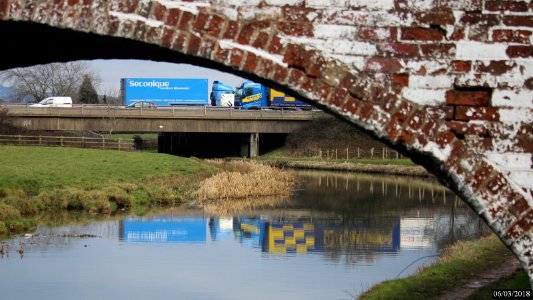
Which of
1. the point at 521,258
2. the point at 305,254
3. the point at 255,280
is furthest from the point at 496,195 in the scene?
the point at 305,254

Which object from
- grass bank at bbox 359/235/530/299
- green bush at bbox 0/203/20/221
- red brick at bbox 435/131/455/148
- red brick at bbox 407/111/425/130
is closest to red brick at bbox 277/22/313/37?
red brick at bbox 407/111/425/130

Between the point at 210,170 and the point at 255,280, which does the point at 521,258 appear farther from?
the point at 210,170

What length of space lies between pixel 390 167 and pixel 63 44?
42.2 metres

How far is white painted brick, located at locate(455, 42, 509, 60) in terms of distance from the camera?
5.89m

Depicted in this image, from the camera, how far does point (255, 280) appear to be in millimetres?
18656

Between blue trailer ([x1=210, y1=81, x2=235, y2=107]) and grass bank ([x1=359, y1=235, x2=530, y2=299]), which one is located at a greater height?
blue trailer ([x1=210, y1=81, x2=235, y2=107])

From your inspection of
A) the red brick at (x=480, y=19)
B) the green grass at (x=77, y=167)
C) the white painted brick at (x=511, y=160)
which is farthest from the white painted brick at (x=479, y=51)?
the green grass at (x=77, y=167)

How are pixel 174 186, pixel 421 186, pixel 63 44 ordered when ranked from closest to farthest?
pixel 63 44
pixel 174 186
pixel 421 186

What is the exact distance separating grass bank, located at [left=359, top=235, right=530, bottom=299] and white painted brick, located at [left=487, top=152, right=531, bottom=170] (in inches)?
323

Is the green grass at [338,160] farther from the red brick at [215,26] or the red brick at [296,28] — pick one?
the red brick at [215,26]

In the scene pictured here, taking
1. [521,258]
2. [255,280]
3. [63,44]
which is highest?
[63,44]

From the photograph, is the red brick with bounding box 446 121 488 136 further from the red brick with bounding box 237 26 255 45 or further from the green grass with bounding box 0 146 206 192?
the green grass with bounding box 0 146 206 192

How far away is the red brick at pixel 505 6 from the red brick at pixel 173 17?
2.01 metres

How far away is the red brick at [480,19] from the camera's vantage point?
5.91m
